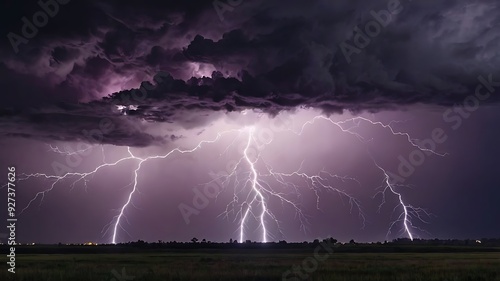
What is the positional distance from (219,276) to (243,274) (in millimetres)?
1443

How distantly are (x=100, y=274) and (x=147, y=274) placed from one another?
2.91 meters

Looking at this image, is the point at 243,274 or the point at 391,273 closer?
the point at 243,274

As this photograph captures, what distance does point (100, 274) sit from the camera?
32250 mm

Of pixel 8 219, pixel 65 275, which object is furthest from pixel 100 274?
pixel 8 219

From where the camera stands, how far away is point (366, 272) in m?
35.3

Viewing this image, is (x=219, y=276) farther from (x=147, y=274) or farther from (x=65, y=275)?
(x=65, y=275)

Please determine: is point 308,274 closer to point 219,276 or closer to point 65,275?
point 219,276

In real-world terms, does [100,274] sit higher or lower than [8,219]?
lower

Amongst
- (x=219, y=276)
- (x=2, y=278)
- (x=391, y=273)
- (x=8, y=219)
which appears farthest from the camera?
(x=391, y=273)

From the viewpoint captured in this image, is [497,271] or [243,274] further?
[497,271]

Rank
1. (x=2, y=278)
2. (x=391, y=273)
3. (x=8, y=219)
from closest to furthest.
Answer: (x=8, y=219) < (x=2, y=278) < (x=391, y=273)

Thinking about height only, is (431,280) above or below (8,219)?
below

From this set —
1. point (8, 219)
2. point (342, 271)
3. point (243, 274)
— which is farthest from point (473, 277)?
point (8, 219)

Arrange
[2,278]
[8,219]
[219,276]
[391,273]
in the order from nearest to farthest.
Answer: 1. [8,219]
2. [2,278]
3. [219,276]
4. [391,273]
